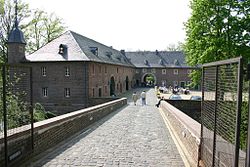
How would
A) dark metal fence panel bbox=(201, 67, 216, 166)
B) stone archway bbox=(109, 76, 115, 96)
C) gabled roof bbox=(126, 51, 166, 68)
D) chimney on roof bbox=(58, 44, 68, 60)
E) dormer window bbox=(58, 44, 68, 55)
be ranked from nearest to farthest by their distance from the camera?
dark metal fence panel bbox=(201, 67, 216, 166) → chimney on roof bbox=(58, 44, 68, 60) → dormer window bbox=(58, 44, 68, 55) → stone archway bbox=(109, 76, 115, 96) → gabled roof bbox=(126, 51, 166, 68)

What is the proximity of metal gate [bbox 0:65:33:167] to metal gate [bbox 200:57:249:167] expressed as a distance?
396 cm

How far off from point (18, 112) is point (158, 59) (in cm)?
5278

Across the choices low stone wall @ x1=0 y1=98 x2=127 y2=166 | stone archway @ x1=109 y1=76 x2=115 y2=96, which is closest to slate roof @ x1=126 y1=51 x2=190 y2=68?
stone archway @ x1=109 y1=76 x2=115 y2=96

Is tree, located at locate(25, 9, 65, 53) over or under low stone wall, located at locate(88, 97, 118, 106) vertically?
over

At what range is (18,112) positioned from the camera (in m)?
6.02

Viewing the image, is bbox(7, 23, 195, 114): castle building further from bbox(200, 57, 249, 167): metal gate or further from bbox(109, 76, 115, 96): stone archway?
bbox(200, 57, 249, 167): metal gate

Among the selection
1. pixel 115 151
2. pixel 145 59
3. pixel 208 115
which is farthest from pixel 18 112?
pixel 145 59

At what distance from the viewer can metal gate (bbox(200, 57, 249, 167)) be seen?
2.69m

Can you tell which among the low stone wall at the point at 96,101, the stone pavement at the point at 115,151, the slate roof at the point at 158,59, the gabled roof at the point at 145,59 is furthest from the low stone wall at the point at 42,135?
the gabled roof at the point at 145,59

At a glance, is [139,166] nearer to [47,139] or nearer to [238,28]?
[47,139]

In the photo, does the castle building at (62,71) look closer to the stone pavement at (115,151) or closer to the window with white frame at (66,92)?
the window with white frame at (66,92)

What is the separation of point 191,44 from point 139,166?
17805 millimetres

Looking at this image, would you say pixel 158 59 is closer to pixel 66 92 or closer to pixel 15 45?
pixel 66 92

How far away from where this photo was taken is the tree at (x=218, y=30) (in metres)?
19.3
